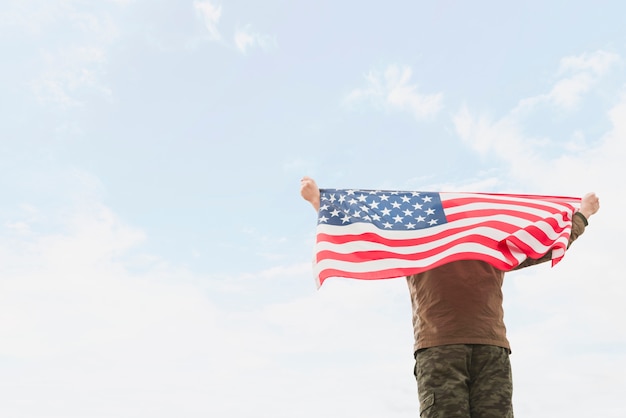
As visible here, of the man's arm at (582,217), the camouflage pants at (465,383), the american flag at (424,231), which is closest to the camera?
the camouflage pants at (465,383)

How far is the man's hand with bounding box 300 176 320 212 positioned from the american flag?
6 centimetres

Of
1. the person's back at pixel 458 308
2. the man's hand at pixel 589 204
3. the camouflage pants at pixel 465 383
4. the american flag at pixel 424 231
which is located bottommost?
the camouflage pants at pixel 465 383

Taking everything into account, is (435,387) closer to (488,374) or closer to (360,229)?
(488,374)

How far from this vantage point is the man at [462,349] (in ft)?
15.4

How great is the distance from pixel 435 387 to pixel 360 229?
66.4 inches

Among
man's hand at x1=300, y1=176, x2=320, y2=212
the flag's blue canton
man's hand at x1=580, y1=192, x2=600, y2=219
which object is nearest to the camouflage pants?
the flag's blue canton

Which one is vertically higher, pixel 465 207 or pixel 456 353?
pixel 465 207

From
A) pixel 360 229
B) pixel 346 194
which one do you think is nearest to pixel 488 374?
pixel 360 229

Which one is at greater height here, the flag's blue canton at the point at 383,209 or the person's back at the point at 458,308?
the flag's blue canton at the point at 383,209

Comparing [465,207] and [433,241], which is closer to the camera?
[433,241]

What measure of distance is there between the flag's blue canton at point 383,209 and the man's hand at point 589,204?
1.40 metres

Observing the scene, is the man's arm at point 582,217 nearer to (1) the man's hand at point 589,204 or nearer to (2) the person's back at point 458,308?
(1) the man's hand at point 589,204

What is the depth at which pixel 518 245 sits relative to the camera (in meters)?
5.75

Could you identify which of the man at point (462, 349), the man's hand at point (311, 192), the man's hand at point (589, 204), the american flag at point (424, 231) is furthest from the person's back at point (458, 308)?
the man's hand at point (589, 204)
